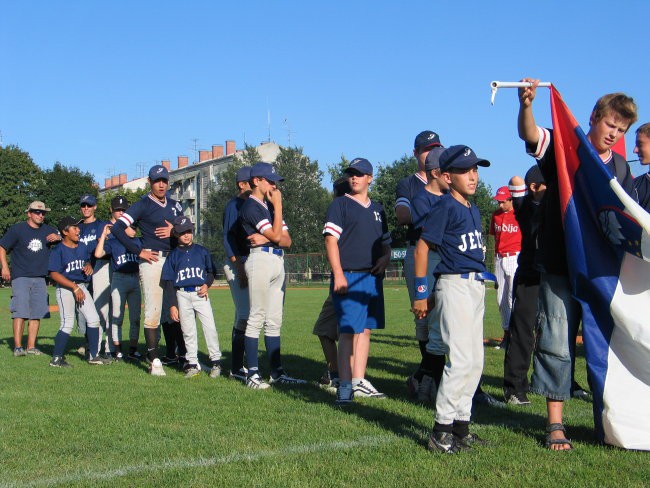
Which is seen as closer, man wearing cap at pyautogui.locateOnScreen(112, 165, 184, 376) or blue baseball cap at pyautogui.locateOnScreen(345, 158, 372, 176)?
blue baseball cap at pyautogui.locateOnScreen(345, 158, 372, 176)

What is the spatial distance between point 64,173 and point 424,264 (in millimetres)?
66629

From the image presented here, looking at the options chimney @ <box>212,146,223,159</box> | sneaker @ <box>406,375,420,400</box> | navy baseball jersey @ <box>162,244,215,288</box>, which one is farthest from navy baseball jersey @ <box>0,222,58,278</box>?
chimney @ <box>212,146,223,159</box>

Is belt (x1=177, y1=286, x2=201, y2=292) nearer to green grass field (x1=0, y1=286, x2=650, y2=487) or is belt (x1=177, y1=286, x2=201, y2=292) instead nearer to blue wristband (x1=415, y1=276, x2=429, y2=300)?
green grass field (x1=0, y1=286, x2=650, y2=487)

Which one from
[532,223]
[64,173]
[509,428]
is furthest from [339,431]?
[64,173]

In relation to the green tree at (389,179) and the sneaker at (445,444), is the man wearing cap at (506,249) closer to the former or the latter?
the sneaker at (445,444)

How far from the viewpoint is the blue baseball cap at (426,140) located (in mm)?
7355

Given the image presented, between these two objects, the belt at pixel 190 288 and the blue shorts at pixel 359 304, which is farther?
the belt at pixel 190 288

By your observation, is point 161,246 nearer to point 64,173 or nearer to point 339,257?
point 339,257

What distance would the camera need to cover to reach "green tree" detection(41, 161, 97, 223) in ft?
215

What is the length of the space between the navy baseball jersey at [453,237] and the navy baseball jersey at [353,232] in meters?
1.95

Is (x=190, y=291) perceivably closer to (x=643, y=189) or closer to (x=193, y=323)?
(x=193, y=323)

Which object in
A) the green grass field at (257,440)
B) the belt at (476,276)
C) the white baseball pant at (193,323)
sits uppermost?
the belt at (476,276)

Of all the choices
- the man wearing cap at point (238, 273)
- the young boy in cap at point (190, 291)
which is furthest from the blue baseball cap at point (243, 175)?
the young boy in cap at point (190, 291)

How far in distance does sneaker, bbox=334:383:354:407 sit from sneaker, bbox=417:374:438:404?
67 centimetres
